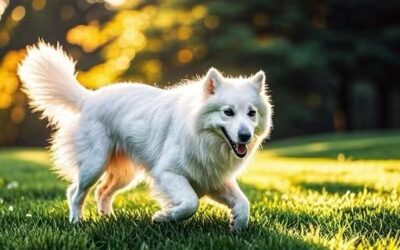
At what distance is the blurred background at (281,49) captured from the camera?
2672 centimetres

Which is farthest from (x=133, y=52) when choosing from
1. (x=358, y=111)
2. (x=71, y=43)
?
(x=358, y=111)

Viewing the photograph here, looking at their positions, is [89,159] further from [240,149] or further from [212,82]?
[240,149]

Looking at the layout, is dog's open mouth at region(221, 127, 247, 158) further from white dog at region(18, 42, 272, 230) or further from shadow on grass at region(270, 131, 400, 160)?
shadow on grass at region(270, 131, 400, 160)

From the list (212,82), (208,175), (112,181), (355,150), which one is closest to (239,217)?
(208,175)

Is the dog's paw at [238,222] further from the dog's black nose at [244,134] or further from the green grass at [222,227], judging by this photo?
the dog's black nose at [244,134]

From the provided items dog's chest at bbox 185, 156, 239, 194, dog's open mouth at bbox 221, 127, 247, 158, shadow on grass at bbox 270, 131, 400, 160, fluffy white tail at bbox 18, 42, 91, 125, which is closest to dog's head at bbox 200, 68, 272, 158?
dog's open mouth at bbox 221, 127, 247, 158

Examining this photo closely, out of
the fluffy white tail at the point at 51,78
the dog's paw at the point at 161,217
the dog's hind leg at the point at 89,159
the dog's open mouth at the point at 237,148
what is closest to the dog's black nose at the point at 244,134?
the dog's open mouth at the point at 237,148

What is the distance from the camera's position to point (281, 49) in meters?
25.9

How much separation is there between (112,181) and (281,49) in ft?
66.8

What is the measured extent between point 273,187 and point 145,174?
3564 millimetres

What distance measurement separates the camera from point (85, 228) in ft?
15.2

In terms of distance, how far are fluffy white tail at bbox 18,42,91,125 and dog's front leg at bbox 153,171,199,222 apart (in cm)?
174

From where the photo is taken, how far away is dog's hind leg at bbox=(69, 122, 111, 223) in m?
5.78

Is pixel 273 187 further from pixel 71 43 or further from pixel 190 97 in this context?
pixel 71 43
